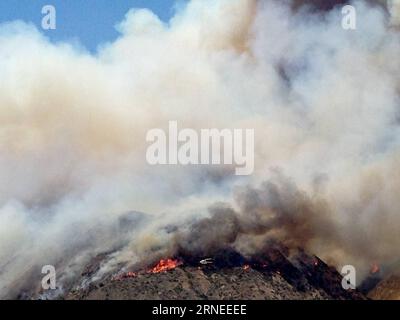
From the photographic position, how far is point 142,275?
187 meters

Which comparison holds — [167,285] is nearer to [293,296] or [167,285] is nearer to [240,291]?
[240,291]
